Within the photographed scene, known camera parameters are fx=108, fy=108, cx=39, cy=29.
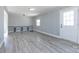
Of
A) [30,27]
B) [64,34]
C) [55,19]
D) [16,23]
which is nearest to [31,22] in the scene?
[30,27]

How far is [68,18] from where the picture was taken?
7078mm

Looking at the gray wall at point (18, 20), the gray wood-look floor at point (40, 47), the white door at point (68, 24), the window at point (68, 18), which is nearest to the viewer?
the gray wood-look floor at point (40, 47)

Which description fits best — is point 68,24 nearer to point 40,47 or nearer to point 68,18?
point 68,18

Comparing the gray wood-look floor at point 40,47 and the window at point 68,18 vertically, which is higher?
the window at point 68,18

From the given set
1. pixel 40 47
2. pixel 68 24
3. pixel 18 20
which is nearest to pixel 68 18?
pixel 68 24

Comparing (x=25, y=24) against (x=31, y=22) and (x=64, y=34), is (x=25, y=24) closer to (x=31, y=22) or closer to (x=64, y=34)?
(x=31, y=22)

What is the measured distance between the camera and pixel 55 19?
29.4 ft

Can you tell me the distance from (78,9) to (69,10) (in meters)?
1.00

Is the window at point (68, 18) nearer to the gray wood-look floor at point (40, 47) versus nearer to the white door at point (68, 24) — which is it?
the white door at point (68, 24)

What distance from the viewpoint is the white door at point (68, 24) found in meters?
6.28

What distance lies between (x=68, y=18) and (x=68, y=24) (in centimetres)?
39

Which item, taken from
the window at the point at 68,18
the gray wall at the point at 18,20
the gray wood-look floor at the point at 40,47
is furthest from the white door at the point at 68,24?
the gray wall at the point at 18,20

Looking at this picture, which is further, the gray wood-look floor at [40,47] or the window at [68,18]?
the window at [68,18]

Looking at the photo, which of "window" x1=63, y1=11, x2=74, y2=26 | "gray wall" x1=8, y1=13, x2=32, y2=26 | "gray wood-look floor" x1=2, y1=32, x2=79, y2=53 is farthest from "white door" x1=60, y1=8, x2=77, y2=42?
"gray wall" x1=8, y1=13, x2=32, y2=26
